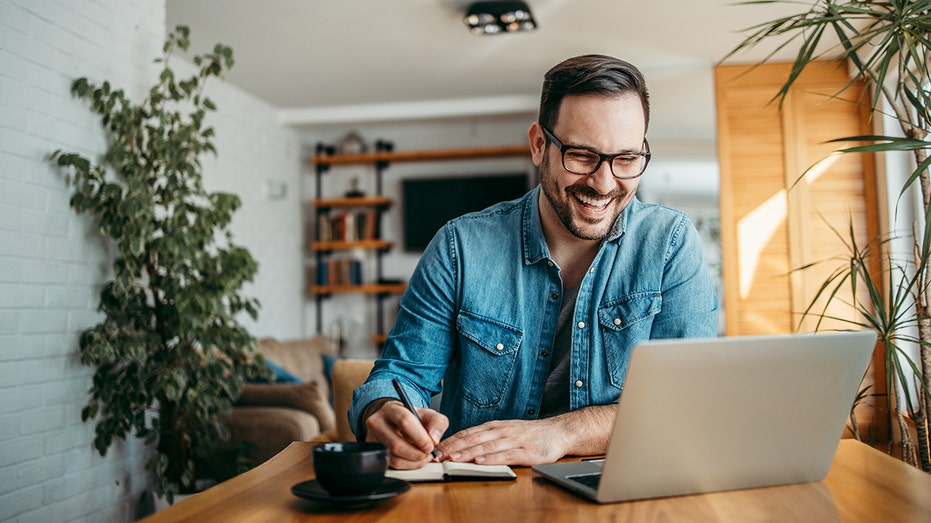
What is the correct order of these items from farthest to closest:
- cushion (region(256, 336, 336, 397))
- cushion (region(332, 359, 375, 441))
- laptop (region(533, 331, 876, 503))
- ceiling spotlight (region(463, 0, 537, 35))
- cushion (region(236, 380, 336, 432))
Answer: cushion (region(256, 336, 336, 397)) → ceiling spotlight (region(463, 0, 537, 35)) → cushion (region(236, 380, 336, 432)) → cushion (region(332, 359, 375, 441)) → laptop (region(533, 331, 876, 503))

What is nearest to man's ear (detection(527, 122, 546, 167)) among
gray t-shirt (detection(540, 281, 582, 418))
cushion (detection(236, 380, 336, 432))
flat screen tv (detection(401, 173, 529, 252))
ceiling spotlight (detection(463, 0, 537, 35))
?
gray t-shirt (detection(540, 281, 582, 418))

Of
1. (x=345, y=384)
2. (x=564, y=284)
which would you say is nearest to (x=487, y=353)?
(x=564, y=284)

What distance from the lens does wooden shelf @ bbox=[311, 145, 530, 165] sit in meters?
6.05

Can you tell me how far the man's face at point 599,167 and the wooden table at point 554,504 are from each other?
1.86ft

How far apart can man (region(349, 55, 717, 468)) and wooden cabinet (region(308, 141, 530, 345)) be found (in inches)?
184

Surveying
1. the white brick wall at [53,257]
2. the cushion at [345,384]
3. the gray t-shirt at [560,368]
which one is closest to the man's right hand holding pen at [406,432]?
Answer: the gray t-shirt at [560,368]

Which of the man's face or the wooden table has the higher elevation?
the man's face

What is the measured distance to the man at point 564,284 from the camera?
1.32 metres

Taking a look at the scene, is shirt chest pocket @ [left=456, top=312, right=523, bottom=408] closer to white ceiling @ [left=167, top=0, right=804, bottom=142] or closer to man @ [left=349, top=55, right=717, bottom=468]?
man @ [left=349, top=55, right=717, bottom=468]

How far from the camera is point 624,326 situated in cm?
138

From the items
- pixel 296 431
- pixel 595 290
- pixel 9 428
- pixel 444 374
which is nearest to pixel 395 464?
pixel 444 374

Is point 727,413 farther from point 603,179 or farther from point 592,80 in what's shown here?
point 592,80

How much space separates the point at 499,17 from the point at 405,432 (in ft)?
10.6

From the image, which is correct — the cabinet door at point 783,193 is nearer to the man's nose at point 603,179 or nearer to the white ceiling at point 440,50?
the white ceiling at point 440,50
